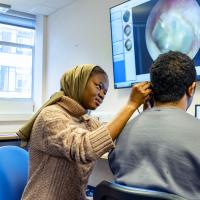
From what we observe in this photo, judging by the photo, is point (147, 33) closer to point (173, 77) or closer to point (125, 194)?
point (173, 77)

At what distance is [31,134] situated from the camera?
1.26 meters

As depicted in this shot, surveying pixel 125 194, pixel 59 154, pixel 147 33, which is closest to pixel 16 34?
pixel 147 33

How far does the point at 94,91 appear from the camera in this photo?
1.31m

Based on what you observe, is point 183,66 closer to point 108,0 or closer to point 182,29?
point 182,29

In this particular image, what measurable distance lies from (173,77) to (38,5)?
9.98 feet

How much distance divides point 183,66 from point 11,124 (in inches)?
124

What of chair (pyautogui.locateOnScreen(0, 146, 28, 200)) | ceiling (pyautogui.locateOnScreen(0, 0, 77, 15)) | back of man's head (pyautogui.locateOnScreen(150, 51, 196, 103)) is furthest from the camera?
ceiling (pyautogui.locateOnScreen(0, 0, 77, 15))

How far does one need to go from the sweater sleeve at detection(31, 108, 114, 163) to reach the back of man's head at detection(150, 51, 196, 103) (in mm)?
245

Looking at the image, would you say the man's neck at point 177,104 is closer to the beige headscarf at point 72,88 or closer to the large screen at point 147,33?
the beige headscarf at point 72,88

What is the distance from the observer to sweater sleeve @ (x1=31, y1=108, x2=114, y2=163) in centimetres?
104

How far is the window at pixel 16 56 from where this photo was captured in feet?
13.0

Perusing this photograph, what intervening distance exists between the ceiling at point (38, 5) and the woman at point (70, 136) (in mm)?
2433

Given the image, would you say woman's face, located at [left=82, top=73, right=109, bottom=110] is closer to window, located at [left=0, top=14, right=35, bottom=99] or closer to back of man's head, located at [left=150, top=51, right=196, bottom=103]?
back of man's head, located at [left=150, top=51, right=196, bottom=103]

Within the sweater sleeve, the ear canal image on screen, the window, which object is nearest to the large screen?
the ear canal image on screen
